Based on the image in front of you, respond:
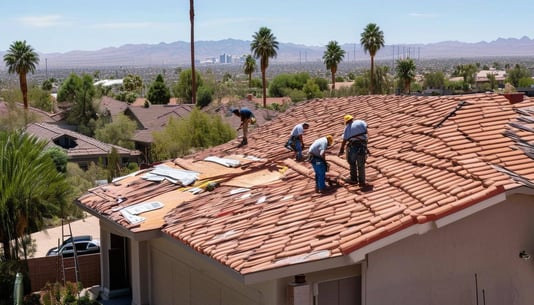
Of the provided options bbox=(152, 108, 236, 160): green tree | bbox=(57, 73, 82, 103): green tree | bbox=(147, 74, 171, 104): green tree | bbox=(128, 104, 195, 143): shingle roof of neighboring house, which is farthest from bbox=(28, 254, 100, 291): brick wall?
bbox=(147, 74, 171, 104): green tree

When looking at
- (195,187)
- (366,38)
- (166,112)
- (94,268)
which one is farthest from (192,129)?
(366,38)

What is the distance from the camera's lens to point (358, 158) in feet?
48.5

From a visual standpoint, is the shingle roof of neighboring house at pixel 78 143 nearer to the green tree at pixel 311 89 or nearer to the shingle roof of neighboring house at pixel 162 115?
the shingle roof of neighboring house at pixel 162 115

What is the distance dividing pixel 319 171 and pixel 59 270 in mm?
12851

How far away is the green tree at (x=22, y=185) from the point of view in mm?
22297

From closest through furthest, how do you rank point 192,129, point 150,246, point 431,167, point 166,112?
point 431,167 < point 150,246 < point 192,129 < point 166,112

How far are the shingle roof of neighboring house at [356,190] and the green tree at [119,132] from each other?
1865 inches

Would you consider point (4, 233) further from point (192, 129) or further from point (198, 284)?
point (192, 129)

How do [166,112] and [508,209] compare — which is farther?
[166,112]

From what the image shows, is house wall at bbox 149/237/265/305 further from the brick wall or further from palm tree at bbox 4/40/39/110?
palm tree at bbox 4/40/39/110

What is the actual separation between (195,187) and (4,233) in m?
7.42

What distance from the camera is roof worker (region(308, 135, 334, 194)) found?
1522 centimetres

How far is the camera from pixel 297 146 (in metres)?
19.4

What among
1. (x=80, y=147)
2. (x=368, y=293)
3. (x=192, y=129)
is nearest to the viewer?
(x=368, y=293)
